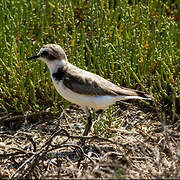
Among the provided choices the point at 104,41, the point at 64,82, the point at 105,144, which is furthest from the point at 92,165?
the point at 104,41

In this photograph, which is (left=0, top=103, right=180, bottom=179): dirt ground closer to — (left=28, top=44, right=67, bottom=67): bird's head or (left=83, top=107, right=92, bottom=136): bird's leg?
(left=83, top=107, right=92, bottom=136): bird's leg

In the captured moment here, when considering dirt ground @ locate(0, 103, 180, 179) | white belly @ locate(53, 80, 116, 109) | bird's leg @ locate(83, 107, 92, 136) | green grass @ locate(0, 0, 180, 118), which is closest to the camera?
dirt ground @ locate(0, 103, 180, 179)

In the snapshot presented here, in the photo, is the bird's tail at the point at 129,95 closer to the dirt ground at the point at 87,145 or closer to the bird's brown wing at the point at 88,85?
the bird's brown wing at the point at 88,85

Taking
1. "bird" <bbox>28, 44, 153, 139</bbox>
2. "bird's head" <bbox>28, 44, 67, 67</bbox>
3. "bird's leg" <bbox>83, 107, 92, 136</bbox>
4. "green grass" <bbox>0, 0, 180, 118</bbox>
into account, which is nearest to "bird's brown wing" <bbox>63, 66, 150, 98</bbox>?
"bird" <bbox>28, 44, 153, 139</bbox>

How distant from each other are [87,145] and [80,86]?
1.87 ft

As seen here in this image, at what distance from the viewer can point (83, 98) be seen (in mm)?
3756

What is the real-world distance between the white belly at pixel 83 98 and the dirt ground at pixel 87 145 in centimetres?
27

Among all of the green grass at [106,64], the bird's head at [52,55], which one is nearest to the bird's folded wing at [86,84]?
the bird's head at [52,55]

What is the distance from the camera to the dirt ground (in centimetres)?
332

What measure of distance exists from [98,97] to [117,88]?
0.22 meters

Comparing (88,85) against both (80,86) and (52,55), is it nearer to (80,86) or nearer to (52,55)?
(80,86)

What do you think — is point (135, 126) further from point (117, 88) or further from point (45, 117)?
point (45, 117)

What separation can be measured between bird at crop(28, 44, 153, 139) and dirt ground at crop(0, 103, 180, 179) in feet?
0.98

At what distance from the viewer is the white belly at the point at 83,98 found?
3721mm
